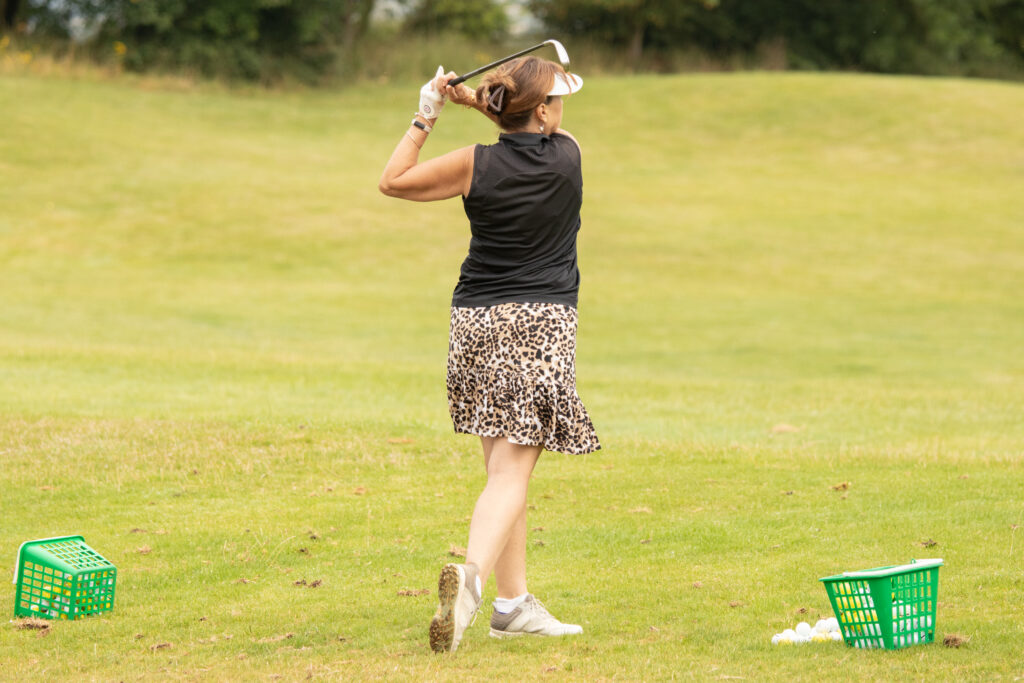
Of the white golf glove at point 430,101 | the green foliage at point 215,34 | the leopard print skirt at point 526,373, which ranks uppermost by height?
the green foliage at point 215,34

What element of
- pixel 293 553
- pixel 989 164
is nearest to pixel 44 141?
pixel 989 164

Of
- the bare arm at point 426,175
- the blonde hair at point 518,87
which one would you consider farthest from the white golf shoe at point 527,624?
the blonde hair at point 518,87

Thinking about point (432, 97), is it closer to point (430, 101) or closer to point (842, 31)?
point (430, 101)

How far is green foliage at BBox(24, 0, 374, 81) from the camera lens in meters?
39.6

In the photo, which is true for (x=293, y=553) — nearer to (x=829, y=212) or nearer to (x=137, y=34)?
(x=829, y=212)

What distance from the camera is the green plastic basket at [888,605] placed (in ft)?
14.5

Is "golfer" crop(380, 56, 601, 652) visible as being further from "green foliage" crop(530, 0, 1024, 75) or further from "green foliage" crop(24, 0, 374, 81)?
"green foliage" crop(530, 0, 1024, 75)

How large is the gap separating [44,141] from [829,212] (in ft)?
58.8

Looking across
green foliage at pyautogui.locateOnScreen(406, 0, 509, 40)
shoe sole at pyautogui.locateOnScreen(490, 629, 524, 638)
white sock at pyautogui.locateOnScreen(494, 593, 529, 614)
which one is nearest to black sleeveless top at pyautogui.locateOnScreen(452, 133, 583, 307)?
white sock at pyautogui.locateOnScreen(494, 593, 529, 614)

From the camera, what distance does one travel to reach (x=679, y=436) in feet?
33.6

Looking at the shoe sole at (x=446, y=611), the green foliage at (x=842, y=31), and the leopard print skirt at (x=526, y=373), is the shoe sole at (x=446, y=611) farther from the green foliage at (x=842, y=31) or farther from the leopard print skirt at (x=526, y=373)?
the green foliage at (x=842, y=31)

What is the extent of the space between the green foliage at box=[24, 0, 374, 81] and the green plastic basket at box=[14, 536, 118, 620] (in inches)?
1437

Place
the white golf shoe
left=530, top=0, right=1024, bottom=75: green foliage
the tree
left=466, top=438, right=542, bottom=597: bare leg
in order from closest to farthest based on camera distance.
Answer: left=466, top=438, right=542, bottom=597: bare leg < the white golf shoe < the tree < left=530, top=0, right=1024, bottom=75: green foliage

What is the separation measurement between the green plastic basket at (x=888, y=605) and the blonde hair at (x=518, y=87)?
6.77 feet
